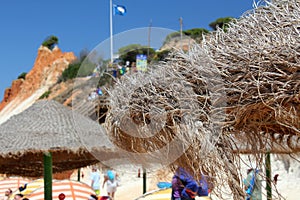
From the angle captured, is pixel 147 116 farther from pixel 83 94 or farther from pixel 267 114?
pixel 83 94

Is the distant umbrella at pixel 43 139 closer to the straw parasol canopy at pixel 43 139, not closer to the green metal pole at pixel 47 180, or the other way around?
the straw parasol canopy at pixel 43 139

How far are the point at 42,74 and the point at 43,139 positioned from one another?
4892 cm

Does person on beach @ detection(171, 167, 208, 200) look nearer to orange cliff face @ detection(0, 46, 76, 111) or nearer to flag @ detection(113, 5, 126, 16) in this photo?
flag @ detection(113, 5, 126, 16)

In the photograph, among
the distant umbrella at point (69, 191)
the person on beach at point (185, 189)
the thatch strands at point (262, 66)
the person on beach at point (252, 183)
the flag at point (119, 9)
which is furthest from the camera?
the flag at point (119, 9)

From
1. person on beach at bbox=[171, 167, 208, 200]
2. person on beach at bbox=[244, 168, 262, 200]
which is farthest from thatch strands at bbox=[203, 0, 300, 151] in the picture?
person on beach at bbox=[171, 167, 208, 200]

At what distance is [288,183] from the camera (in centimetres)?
1047

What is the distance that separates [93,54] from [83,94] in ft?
5.60

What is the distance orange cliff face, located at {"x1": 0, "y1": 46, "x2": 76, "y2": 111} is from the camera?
5084 centimetres

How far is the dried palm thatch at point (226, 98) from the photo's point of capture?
1624 millimetres

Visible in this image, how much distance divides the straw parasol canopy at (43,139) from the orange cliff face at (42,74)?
1722 inches

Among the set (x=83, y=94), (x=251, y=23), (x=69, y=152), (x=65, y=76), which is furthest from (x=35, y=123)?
(x=65, y=76)

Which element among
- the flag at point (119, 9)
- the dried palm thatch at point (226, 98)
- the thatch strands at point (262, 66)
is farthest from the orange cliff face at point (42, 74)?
the thatch strands at point (262, 66)

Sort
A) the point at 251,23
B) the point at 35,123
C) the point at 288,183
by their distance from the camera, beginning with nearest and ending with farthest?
the point at 251,23 → the point at 35,123 → the point at 288,183

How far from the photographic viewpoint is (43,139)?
264 inches
